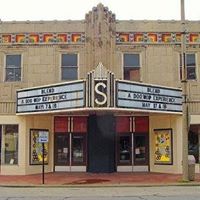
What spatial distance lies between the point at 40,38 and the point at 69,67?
241 centimetres

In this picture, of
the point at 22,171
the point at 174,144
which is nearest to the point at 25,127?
the point at 22,171

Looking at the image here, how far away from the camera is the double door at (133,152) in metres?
27.9

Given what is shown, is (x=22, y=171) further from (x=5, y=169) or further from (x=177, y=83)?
(x=177, y=83)

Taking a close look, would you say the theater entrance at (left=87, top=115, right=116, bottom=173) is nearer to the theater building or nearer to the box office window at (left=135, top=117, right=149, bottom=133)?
the theater building

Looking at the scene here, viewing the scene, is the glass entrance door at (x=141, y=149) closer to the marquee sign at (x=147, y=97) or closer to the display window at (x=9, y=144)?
the marquee sign at (x=147, y=97)

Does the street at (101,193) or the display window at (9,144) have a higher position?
the display window at (9,144)

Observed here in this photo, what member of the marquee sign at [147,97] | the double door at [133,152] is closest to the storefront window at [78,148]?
the double door at [133,152]

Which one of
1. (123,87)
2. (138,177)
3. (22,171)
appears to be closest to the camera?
(123,87)

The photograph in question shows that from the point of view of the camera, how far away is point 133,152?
92.3 ft

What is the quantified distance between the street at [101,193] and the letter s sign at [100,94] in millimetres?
4057

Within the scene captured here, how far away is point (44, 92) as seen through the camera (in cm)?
2495

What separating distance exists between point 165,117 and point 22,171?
8697mm

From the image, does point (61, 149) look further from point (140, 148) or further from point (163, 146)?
point (163, 146)

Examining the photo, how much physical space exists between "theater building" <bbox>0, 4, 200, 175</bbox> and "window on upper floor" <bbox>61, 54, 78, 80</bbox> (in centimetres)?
6
